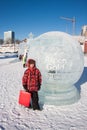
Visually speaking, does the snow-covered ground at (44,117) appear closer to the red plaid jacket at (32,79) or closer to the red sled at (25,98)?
the red sled at (25,98)

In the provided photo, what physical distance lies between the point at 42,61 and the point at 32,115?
70.4 inches

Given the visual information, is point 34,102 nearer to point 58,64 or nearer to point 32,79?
point 32,79

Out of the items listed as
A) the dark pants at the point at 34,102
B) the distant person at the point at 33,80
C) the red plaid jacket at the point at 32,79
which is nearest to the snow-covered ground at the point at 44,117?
the dark pants at the point at 34,102

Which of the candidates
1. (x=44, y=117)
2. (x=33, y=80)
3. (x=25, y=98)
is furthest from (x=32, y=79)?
(x=44, y=117)

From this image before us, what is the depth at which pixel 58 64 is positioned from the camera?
19.7 feet

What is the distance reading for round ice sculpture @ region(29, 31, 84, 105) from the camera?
19.7ft

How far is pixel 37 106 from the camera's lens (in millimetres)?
5383

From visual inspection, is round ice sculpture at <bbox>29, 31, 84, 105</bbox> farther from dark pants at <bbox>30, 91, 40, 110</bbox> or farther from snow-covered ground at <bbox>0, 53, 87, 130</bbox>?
dark pants at <bbox>30, 91, 40, 110</bbox>

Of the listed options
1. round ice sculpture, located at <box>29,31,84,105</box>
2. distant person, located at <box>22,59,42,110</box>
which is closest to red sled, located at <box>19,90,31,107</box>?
distant person, located at <box>22,59,42,110</box>

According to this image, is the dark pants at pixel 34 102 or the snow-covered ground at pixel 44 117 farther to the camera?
the dark pants at pixel 34 102

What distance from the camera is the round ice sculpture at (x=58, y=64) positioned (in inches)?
236

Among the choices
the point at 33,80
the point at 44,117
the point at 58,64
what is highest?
the point at 58,64

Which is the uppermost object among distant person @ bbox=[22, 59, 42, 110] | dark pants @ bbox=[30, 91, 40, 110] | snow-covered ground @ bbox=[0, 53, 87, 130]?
distant person @ bbox=[22, 59, 42, 110]

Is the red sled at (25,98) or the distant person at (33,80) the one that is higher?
the distant person at (33,80)
